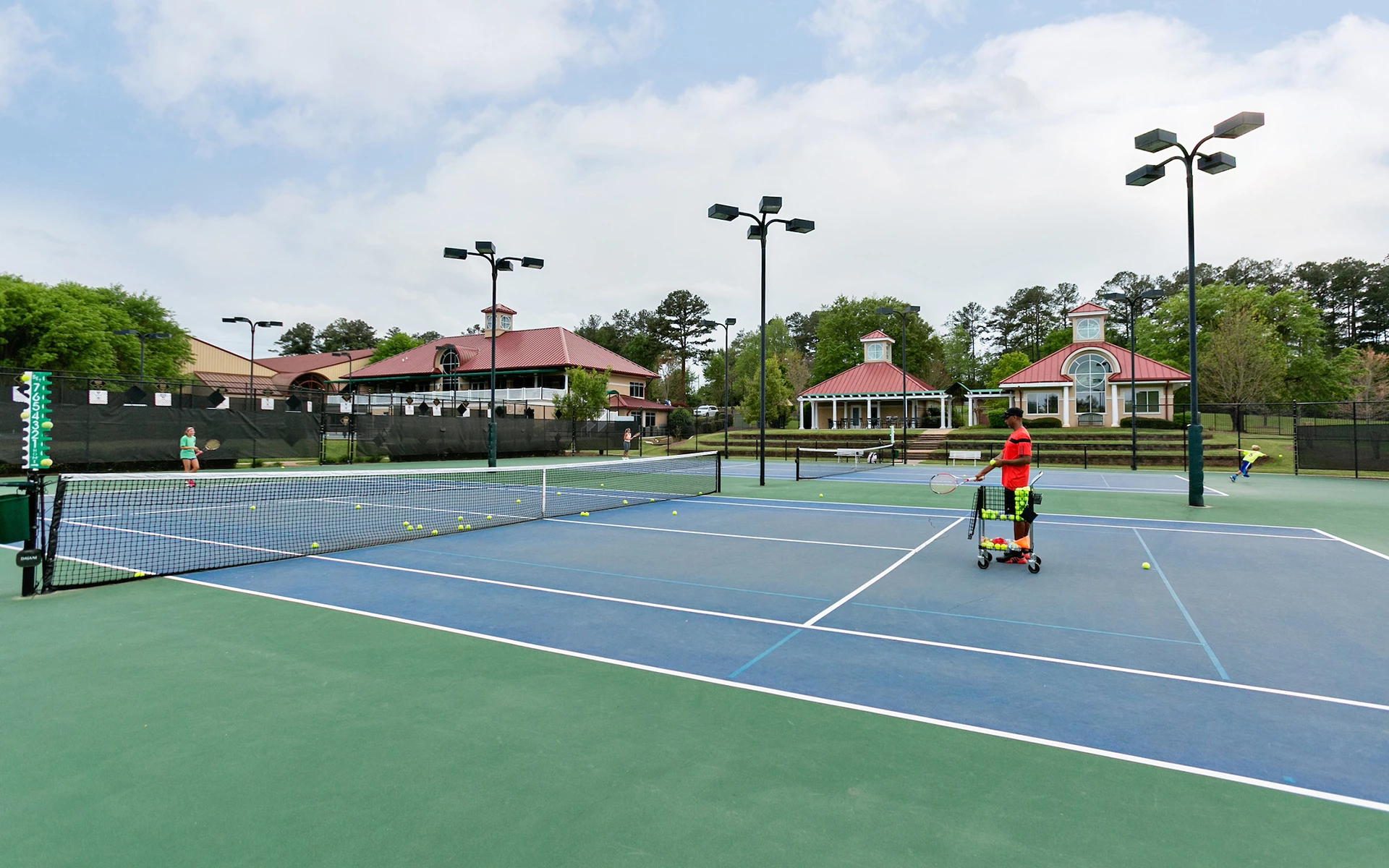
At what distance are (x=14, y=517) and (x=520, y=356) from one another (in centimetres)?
5020

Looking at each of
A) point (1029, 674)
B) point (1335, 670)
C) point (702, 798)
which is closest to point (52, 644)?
point (702, 798)

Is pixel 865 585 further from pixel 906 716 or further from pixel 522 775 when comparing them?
pixel 522 775

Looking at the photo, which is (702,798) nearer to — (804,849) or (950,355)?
(804,849)

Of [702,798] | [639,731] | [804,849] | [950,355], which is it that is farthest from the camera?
[950,355]

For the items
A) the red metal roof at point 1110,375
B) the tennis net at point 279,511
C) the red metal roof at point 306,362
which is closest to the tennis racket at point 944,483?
the tennis net at point 279,511

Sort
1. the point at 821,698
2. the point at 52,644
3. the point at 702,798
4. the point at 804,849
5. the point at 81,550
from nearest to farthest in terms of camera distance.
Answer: the point at 804,849 → the point at 702,798 → the point at 821,698 → the point at 52,644 → the point at 81,550

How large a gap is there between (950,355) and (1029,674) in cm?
7895

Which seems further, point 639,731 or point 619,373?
point 619,373

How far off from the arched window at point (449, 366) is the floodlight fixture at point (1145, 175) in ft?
163

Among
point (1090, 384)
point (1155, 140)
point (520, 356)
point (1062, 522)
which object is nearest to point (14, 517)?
point (1062, 522)

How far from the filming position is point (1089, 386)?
144 feet

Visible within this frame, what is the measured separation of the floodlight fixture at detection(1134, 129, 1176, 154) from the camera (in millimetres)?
13273

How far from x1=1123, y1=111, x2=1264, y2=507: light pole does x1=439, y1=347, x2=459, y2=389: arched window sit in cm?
5008

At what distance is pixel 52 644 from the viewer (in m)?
5.27
